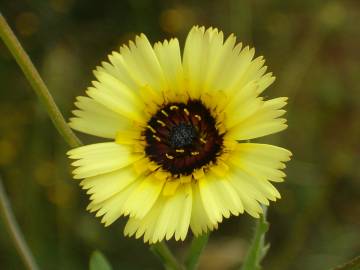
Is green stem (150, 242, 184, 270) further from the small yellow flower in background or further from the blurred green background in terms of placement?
the blurred green background

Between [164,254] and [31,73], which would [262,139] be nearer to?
[164,254]

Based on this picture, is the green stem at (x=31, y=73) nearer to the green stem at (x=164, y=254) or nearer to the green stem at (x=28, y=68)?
the green stem at (x=28, y=68)

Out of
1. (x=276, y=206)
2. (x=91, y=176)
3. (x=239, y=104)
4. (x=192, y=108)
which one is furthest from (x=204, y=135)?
(x=276, y=206)

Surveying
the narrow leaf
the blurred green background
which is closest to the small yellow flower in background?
the narrow leaf

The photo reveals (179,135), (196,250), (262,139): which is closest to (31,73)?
(179,135)

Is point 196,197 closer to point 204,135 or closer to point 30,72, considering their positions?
point 204,135

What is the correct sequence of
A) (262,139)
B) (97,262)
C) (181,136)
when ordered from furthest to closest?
(262,139) → (97,262) → (181,136)

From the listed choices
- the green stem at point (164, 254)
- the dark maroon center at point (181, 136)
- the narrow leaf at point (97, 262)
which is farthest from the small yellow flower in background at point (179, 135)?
the narrow leaf at point (97, 262)
